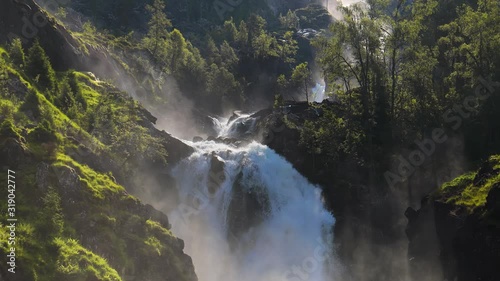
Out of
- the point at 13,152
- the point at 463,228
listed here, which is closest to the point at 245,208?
the point at 463,228

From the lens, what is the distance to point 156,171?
42781 millimetres

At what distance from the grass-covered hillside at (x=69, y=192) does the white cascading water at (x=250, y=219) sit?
8.06 m

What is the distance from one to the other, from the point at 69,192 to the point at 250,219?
20.9 metres

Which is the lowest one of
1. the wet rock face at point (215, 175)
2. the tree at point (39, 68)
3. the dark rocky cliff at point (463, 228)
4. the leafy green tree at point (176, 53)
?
the dark rocky cliff at point (463, 228)

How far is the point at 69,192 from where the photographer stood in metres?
24.8

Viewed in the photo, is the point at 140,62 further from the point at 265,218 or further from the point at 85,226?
the point at 85,226

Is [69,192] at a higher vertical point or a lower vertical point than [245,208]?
lower

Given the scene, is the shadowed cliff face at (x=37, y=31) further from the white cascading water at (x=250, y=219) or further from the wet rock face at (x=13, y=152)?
the wet rock face at (x=13, y=152)

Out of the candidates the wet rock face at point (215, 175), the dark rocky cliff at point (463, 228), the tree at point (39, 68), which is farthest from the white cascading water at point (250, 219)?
the tree at point (39, 68)

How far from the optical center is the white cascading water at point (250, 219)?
39.2m

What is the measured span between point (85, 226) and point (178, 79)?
60.5 metres

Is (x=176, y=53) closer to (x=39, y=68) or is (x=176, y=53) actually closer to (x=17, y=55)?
(x=39, y=68)

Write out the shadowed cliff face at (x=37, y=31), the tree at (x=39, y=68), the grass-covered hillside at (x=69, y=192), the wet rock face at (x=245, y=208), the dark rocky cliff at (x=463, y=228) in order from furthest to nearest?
the wet rock face at (x=245, y=208), the shadowed cliff face at (x=37, y=31), the tree at (x=39, y=68), the dark rocky cliff at (x=463, y=228), the grass-covered hillside at (x=69, y=192)

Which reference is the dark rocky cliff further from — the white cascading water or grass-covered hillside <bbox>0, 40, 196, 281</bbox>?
grass-covered hillside <bbox>0, 40, 196, 281</bbox>
